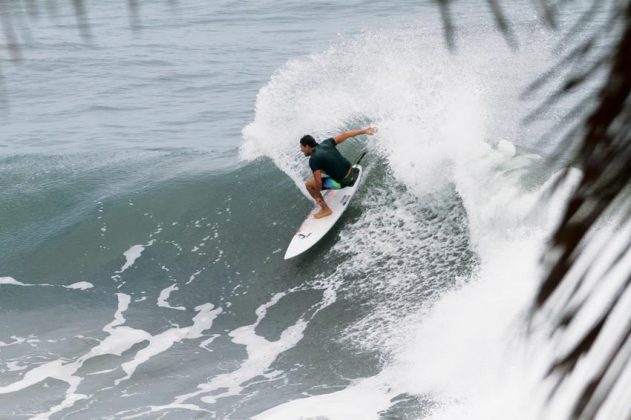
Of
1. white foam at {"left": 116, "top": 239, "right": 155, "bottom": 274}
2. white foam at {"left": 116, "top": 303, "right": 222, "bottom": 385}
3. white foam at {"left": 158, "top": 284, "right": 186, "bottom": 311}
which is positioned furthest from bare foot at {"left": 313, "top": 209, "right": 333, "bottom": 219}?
white foam at {"left": 116, "top": 239, "right": 155, "bottom": 274}

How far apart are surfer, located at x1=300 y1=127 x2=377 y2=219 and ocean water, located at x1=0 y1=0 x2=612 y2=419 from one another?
1.05m

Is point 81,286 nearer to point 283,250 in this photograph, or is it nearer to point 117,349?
point 117,349

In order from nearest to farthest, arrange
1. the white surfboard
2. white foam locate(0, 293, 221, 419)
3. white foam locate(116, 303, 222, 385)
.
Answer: white foam locate(0, 293, 221, 419), white foam locate(116, 303, 222, 385), the white surfboard

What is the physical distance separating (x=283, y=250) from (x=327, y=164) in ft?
7.24

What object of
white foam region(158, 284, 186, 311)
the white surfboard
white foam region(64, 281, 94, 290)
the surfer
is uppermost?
the surfer

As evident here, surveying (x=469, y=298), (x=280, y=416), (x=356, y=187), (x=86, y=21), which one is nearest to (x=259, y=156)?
(x=356, y=187)

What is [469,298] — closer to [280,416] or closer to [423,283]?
[423,283]

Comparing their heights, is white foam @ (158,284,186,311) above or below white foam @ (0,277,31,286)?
above

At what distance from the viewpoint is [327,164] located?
12641 millimetres

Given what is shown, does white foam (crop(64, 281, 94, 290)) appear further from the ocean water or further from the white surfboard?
the white surfboard

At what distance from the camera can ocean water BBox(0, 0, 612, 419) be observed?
10383mm

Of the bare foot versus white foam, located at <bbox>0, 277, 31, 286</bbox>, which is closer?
the bare foot

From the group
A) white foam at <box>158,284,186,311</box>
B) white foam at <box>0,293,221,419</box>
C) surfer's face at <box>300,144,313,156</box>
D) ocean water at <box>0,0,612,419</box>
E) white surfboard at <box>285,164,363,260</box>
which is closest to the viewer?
ocean water at <box>0,0,612,419</box>

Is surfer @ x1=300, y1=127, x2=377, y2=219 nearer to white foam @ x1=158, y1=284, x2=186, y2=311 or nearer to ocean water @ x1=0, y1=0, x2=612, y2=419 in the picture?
ocean water @ x1=0, y1=0, x2=612, y2=419
